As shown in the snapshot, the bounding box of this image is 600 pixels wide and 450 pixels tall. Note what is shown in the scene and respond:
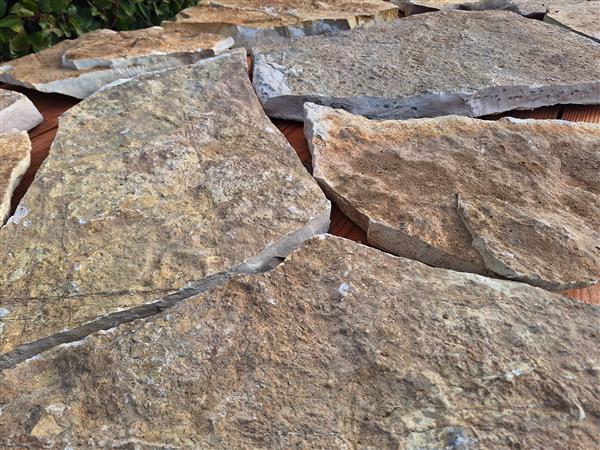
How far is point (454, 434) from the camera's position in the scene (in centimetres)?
84

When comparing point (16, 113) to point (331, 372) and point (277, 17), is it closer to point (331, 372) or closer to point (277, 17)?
point (277, 17)

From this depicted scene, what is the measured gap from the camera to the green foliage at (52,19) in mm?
2064

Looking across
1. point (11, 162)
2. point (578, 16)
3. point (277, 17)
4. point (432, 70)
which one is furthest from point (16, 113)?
point (578, 16)

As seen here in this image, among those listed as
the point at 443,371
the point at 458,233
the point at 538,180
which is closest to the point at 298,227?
the point at 458,233

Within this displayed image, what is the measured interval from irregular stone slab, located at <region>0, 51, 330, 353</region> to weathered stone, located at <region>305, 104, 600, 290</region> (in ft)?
0.43

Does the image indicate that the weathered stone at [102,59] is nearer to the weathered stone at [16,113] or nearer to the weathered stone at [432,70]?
the weathered stone at [16,113]

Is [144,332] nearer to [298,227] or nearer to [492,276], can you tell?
[298,227]

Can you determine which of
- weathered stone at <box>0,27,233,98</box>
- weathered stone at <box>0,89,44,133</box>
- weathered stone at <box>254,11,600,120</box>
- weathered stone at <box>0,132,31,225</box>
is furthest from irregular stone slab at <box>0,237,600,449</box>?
weathered stone at <box>0,27,233,98</box>

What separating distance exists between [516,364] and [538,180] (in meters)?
0.56

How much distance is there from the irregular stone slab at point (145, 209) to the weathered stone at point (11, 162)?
7 cm

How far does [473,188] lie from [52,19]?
1765 millimetres

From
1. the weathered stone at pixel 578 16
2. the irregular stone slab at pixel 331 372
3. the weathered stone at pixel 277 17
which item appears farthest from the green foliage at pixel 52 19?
the weathered stone at pixel 578 16

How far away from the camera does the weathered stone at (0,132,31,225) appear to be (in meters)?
1.35

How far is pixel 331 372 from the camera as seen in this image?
0.93 meters
